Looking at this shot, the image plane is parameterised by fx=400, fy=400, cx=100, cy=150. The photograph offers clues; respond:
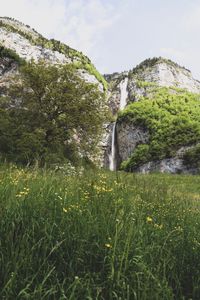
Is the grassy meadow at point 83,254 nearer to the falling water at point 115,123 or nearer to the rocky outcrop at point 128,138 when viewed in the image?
the falling water at point 115,123

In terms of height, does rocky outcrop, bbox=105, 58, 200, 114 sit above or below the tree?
above

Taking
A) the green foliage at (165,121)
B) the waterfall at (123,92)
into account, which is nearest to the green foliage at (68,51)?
the waterfall at (123,92)

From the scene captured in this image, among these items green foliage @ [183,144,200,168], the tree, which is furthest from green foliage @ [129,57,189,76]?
the tree

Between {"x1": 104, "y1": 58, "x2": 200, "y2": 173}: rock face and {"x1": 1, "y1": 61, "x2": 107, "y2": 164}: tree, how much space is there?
1800cm

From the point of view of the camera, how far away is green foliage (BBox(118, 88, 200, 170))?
42.0 meters

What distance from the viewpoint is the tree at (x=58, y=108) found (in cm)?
2312

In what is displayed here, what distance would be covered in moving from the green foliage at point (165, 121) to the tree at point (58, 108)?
1801 centimetres

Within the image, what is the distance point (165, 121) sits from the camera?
149ft

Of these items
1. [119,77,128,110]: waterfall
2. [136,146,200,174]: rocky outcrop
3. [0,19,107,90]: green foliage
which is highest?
[0,19,107,90]: green foliage

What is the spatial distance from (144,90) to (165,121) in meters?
9.68

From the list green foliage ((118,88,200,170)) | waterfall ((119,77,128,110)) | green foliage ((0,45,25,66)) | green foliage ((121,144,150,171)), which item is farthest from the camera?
waterfall ((119,77,128,110))

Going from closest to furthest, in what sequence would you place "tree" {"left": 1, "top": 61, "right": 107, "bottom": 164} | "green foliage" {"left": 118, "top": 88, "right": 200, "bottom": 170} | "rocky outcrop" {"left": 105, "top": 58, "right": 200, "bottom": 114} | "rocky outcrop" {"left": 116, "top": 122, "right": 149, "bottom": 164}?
"tree" {"left": 1, "top": 61, "right": 107, "bottom": 164}
"green foliage" {"left": 118, "top": 88, "right": 200, "bottom": 170}
"rocky outcrop" {"left": 116, "top": 122, "right": 149, "bottom": 164}
"rocky outcrop" {"left": 105, "top": 58, "right": 200, "bottom": 114}

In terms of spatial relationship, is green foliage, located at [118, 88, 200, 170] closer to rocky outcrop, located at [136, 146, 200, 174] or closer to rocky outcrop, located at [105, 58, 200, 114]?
rocky outcrop, located at [136, 146, 200, 174]

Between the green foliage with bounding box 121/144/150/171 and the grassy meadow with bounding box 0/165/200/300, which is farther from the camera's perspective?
the green foliage with bounding box 121/144/150/171
